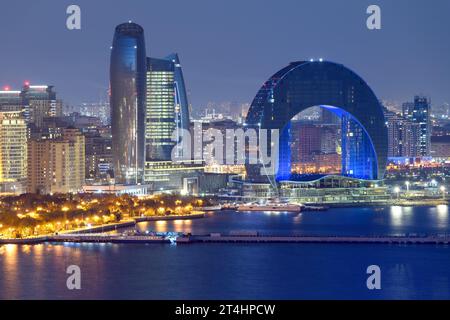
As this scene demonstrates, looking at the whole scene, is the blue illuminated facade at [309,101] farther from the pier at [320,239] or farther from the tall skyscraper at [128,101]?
the pier at [320,239]

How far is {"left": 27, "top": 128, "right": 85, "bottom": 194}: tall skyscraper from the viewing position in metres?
46.6

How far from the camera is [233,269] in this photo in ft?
88.4

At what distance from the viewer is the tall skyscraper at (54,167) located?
46594 millimetres

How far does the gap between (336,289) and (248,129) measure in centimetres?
2248

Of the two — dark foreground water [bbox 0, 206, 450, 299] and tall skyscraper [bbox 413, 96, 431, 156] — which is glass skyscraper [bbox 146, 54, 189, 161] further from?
tall skyscraper [bbox 413, 96, 431, 156]

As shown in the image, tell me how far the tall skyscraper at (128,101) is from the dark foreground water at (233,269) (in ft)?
39.9

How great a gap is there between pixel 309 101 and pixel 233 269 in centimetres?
1971

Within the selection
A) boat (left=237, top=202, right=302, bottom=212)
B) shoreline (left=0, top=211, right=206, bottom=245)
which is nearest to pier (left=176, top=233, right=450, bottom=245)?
shoreline (left=0, top=211, right=206, bottom=245)

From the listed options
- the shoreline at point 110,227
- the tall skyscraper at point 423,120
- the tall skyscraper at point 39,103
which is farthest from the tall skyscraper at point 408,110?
the shoreline at point 110,227

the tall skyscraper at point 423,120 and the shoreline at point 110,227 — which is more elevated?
the tall skyscraper at point 423,120

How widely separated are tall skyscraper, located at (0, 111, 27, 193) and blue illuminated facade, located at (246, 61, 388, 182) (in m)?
7.74

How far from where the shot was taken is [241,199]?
45125mm
